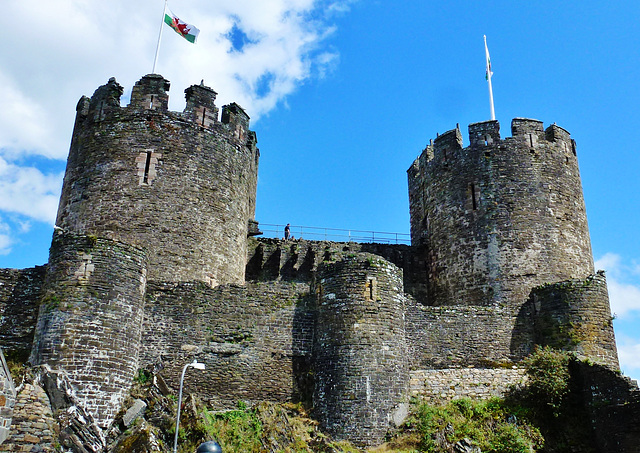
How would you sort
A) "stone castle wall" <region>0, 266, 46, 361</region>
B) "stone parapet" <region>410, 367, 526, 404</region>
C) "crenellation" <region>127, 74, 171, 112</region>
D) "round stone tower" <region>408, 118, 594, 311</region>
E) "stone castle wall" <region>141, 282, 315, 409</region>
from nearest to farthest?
"stone castle wall" <region>0, 266, 46, 361</region>, "stone castle wall" <region>141, 282, 315, 409</region>, "stone parapet" <region>410, 367, 526, 404</region>, "crenellation" <region>127, 74, 171, 112</region>, "round stone tower" <region>408, 118, 594, 311</region>

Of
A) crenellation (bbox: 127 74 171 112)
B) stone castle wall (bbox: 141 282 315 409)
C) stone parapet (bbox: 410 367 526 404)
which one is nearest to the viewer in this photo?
stone castle wall (bbox: 141 282 315 409)

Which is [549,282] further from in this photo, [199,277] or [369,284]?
[199,277]

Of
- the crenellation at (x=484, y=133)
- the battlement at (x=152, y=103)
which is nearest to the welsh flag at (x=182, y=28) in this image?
the battlement at (x=152, y=103)

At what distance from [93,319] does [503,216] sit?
53.5 ft

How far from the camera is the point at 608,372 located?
20500 millimetres

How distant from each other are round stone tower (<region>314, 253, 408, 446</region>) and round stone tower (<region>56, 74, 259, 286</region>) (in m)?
4.73

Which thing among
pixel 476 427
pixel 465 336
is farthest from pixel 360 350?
pixel 465 336

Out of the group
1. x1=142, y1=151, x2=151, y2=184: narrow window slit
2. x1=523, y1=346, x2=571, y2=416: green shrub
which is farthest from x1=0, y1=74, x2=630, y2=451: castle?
x1=523, y1=346, x2=571, y2=416: green shrub

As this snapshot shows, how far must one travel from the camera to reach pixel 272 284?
22109 millimetres

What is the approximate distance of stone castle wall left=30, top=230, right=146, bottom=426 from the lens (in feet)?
58.0

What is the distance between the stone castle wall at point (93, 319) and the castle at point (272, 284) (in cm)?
5

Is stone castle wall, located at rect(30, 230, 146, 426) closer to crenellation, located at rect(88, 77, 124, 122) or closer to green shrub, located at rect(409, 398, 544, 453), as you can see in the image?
crenellation, located at rect(88, 77, 124, 122)

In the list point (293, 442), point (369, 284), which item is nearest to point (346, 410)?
point (293, 442)

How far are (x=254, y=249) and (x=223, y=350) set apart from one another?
27.3 feet
